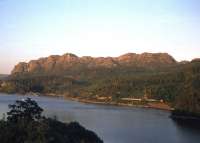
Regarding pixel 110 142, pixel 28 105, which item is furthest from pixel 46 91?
pixel 28 105

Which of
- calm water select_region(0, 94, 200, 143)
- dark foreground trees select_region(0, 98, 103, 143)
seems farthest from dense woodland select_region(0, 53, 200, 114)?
dark foreground trees select_region(0, 98, 103, 143)

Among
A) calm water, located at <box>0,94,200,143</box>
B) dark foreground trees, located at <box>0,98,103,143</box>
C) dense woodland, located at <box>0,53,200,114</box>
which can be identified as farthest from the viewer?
dense woodland, located at <box>0,53,200,114</box>

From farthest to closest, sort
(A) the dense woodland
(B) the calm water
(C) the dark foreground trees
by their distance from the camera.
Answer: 1. (A) the dense woodland
2. (B) the calm water
3. (C) the dark foreground trees

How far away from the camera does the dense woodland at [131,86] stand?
233 ft

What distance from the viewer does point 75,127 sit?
2950cm

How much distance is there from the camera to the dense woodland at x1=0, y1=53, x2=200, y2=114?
71019mm

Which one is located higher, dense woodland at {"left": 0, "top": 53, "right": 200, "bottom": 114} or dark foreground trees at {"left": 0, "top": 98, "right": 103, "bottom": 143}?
dense woodland at {"left": 0, "top": 53, "right": 200, "bottom": 114}

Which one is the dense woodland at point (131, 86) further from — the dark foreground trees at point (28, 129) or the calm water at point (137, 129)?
the dark foreground trees at point (28, 129)

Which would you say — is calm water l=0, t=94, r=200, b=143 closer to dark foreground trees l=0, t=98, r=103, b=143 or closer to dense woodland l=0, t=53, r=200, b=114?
dense woodland l=0, t=53, r=200, b=114

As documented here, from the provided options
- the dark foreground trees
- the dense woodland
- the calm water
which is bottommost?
the calm water

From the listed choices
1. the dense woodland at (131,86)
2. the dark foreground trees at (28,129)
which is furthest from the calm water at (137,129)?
the dark foreground trees at (28,129)

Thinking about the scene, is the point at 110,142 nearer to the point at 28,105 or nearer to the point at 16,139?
the point at 28,105

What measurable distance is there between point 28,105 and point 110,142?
39.9 ft

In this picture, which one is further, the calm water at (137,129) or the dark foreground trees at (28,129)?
the calm water at (137,129)
